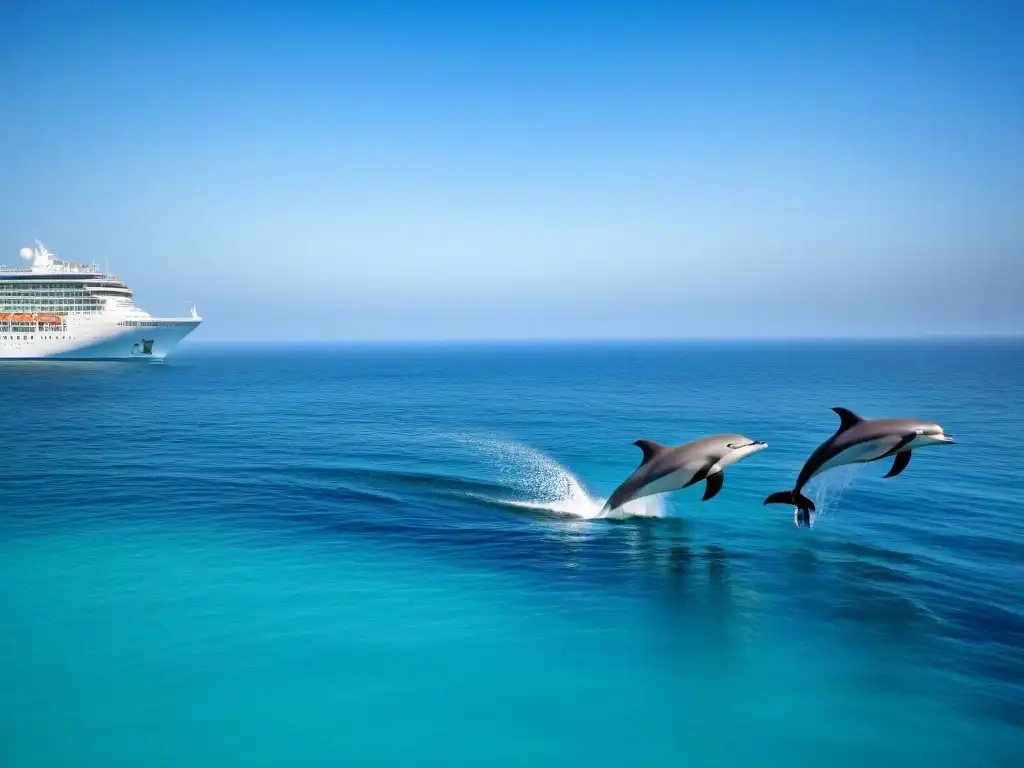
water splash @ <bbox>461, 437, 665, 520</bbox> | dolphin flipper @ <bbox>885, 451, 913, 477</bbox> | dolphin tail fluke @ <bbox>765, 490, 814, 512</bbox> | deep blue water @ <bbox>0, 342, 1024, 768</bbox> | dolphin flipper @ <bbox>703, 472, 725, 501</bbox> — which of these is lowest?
deep blue water @ <bbox>0, 342, 1024, 768</bbox>

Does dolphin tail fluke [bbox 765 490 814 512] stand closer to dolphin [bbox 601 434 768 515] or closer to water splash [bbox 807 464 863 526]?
dolphin [bbox 601 434 768 515]

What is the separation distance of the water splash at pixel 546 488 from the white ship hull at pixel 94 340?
117 m

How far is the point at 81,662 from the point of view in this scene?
46.3 feet

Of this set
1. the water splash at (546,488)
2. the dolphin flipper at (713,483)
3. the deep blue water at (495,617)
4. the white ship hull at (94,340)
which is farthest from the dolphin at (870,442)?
the white ship hull at (94,340)

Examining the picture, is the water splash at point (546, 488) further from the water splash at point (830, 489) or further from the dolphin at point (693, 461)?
the water splash at point (830, 489)

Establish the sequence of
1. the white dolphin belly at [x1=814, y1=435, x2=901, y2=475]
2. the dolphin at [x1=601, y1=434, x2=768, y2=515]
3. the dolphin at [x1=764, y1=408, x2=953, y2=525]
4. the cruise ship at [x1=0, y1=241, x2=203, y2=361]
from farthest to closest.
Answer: the cruise ship at [x1=0, y1=241, x2=203, y2=361]
the dolphin at [x1=601, y1=434, x2=768, y2=515]
the white dolphin belly at [x1=814, y1=435, x2=901, y2=475]
the dolphin at [x1=764, y1=408, x2=953, y2=525]

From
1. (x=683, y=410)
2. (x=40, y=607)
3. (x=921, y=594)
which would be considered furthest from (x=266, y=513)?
(x=683, y=410)

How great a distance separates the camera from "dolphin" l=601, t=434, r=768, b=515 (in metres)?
18.2

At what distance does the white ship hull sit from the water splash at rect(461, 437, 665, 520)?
11704cm

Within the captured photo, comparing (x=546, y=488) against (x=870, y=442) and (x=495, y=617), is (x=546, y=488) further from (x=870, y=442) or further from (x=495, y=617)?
(x=870, y=442)

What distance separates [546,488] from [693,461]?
1260cm

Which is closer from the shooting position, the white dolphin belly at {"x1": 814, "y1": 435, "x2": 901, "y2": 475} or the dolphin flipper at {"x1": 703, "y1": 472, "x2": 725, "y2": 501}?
the white dolphin belly at {"x1": 814, "y1": 435, "x2": 901, "y2": 475}

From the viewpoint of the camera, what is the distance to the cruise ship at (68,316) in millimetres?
135250

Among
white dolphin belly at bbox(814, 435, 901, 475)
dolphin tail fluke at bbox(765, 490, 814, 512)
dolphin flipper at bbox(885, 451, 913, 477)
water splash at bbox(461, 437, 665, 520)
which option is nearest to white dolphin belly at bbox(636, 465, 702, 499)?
dolphin tail fluke at bbox(765, 490, 814, 512)
